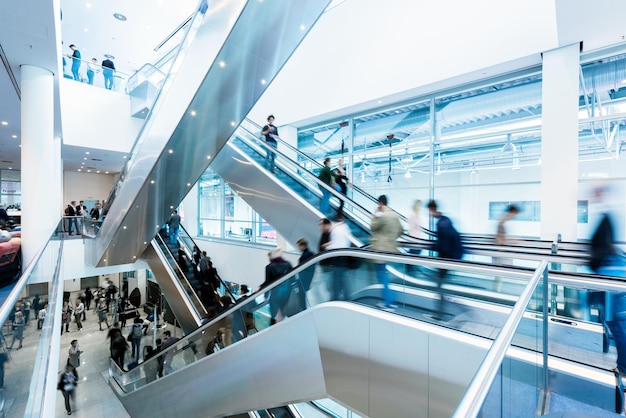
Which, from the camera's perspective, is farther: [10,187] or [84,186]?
[84,186]

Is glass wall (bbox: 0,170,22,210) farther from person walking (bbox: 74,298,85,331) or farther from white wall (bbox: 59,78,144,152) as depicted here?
white wall (bbox: 59,78,144,152)

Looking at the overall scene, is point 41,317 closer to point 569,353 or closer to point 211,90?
point 211,90

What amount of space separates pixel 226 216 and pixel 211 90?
1140 centimetres

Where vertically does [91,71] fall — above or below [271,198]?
above

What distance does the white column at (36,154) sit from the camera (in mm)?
5777

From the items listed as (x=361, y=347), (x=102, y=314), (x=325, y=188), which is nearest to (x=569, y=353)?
(x=361, y=347)

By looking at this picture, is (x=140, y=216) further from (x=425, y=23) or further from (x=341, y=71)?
(x=425, y=23)

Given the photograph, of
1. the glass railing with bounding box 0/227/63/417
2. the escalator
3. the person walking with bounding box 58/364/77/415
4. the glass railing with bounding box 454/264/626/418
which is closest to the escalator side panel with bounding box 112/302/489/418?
the escalator

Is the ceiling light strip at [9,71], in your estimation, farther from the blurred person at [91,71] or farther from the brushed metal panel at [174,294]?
the blurred person at [91,71]

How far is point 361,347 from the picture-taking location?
3840 millimetres

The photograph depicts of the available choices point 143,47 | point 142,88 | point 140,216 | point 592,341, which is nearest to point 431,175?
point 592,341

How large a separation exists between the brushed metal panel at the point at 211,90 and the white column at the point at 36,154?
141cm

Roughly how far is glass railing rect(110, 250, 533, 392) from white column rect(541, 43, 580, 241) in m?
4.08

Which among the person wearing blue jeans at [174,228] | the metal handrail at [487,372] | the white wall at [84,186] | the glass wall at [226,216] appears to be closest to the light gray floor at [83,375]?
the metal handrail at [487,372]
